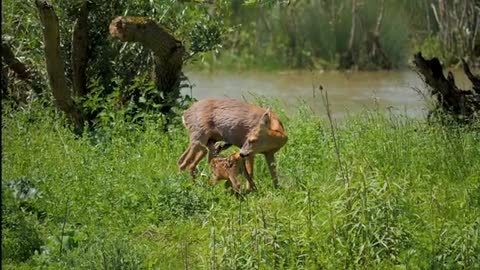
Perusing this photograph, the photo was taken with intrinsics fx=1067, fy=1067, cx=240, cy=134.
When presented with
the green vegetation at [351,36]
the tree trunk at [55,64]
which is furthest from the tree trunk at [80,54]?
the green vegetation at [351,36]

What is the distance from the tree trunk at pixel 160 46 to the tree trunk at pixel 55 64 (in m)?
0.59

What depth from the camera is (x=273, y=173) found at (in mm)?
8820

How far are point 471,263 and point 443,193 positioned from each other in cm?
163

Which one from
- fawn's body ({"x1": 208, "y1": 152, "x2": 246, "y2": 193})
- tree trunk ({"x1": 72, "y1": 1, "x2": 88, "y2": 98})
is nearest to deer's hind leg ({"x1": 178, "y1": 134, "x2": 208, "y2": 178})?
fawn's body ({"x1": 208, "y1": 152, "x2": 246, "y2": 193})

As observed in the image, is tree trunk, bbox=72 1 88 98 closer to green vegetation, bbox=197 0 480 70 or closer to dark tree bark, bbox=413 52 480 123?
dark tree bark, bbox=413 52 480 123

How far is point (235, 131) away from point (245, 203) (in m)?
1.04

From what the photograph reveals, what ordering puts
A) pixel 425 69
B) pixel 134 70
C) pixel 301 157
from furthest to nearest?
pixel 134 70, pixel 425 69, pixel 301 157

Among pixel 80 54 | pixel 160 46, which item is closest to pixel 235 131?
pixel 160 46

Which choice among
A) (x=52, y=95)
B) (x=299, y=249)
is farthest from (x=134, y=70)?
(x=299, y=249)

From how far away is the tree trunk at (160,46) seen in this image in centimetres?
1080

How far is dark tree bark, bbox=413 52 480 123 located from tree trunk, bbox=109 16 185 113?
2.60 metres

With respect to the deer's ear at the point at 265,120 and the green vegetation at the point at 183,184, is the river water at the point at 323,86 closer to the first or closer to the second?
the green vegetation at the point at 183,184

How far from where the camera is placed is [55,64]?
36.2 feet

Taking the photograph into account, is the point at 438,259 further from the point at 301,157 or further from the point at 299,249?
the point at 301,157
